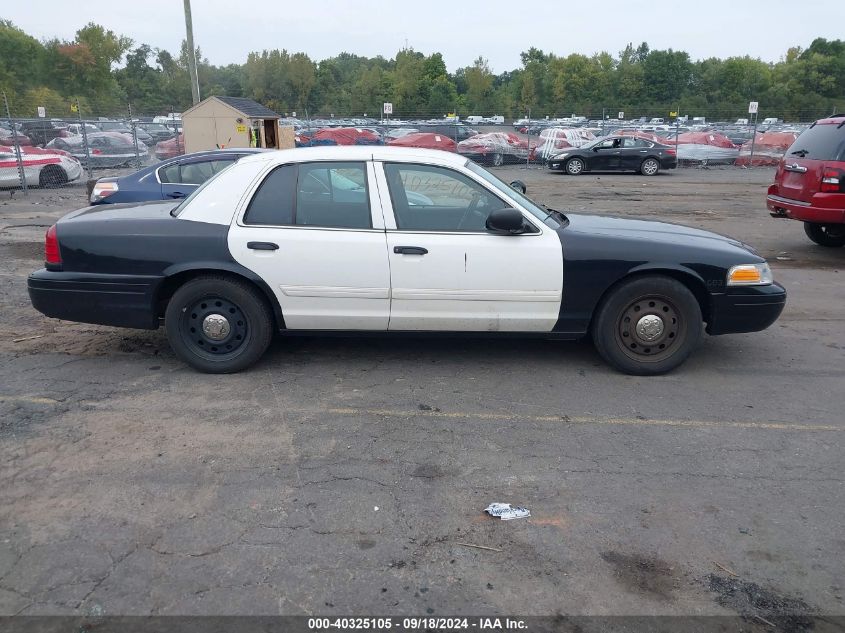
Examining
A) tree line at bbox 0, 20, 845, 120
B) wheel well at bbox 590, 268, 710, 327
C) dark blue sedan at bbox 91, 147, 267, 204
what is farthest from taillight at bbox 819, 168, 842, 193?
tree line at bbox 0, 20, 845, 120

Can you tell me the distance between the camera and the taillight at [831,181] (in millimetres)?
8875

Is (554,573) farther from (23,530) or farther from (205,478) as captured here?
(23,530)

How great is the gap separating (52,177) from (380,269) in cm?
1747

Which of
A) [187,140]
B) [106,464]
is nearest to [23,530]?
[106,464]

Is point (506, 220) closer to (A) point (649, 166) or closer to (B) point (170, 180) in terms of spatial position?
(B) point (170, 180)

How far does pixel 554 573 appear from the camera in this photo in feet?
10.0

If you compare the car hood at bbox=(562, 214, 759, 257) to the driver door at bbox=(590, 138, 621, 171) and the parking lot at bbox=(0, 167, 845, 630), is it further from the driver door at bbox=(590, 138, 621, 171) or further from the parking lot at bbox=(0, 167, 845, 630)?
the driver door at bbox=(590, 138, 621, 171)

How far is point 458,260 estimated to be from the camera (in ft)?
16.5

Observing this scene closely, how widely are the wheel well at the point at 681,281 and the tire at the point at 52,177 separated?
1816 cm

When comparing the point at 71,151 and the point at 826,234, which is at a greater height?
the point at 71,151

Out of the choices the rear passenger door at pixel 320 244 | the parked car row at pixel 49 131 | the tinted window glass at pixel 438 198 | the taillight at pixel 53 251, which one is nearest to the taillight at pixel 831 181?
the tinted window glass at pixel 438 198

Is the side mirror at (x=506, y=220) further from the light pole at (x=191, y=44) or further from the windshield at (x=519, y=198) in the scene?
the light pole at (x=191, y=44)

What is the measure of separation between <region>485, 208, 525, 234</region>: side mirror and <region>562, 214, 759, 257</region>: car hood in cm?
46

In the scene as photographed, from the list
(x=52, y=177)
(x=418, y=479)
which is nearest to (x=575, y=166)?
(x=52, y=177)
